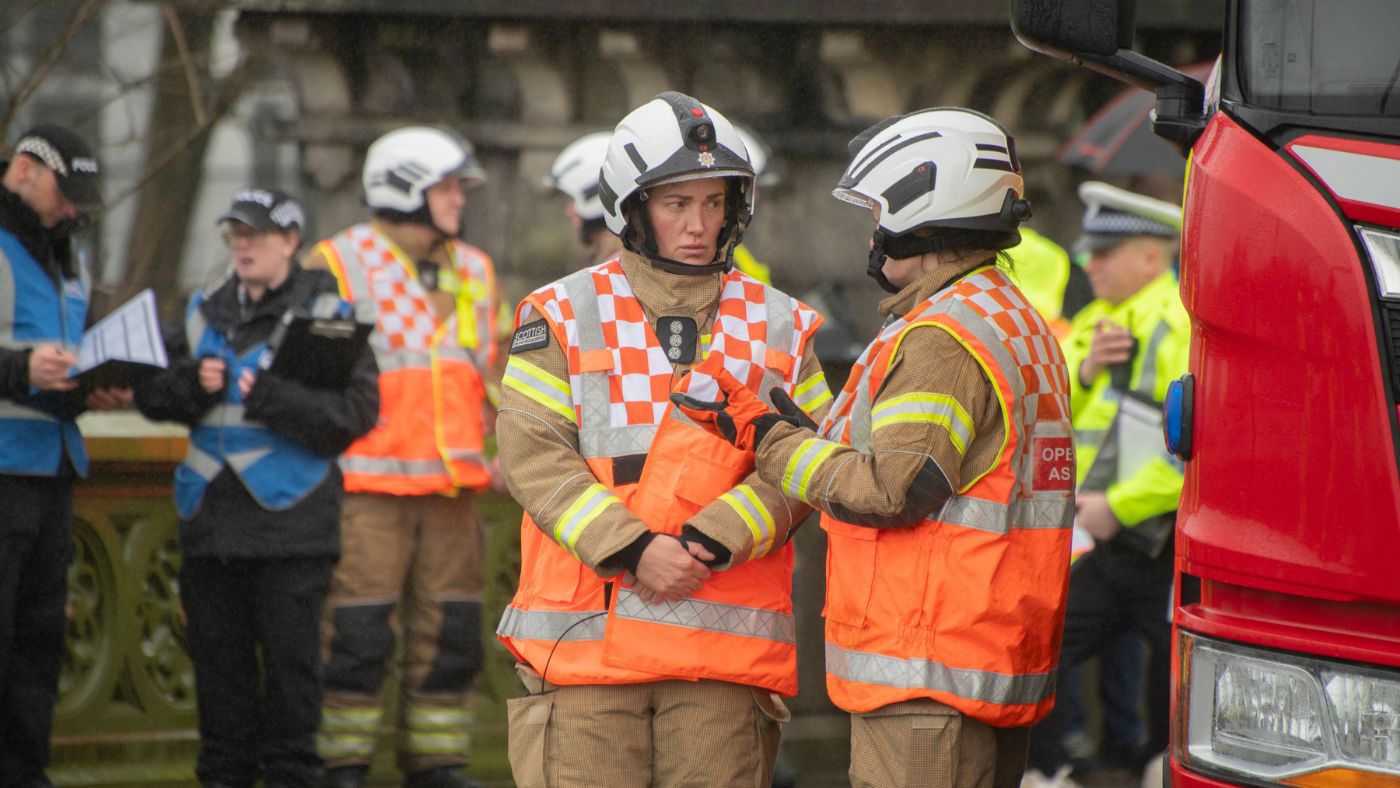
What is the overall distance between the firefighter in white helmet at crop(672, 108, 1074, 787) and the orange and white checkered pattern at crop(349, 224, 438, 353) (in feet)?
10.0

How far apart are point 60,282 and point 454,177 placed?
4.84ft

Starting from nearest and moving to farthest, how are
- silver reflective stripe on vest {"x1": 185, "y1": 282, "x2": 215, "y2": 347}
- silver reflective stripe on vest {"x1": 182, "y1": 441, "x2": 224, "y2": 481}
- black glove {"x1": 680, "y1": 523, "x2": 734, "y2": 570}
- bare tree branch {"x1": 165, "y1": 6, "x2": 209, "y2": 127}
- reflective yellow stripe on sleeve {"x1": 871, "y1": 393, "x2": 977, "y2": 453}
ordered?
1. reflective yellow stripe on sleeve {"x1": 871, "y1": 393, "x2": 977, "y2": 453}
2. black glove {"x1": 680, "y1": 523, "x2": 734, "y2": 570}
3. silver reflective stripe on vest {"x1": 182, "y1": 441, "x2": 224, "y2": 481}
4. silver reflective stripe on vest {"x1": 185, "y1": 282, "x2": 215, "y2": 347}
5. bare tree branch {"x1": 165, "y1": 6, "x2": 209, "y2": 127}

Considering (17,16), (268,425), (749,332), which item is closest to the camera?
(749,332)

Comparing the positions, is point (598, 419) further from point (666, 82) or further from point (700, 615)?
point (666, 82)

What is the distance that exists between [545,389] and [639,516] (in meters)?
0.33

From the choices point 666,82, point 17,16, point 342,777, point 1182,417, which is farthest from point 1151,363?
point 17,16

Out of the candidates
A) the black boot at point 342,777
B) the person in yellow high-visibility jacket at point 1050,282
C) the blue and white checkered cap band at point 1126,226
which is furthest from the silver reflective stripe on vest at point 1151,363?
the black boot at point 342,777

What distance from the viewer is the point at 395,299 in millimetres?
6523

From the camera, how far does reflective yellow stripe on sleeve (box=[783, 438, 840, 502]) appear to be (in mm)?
3561

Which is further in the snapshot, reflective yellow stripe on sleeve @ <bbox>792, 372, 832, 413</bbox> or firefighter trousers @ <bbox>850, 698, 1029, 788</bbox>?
reflective yellow stripe on sleeve @ <bbox>792, 372, 832, 413</bbox>

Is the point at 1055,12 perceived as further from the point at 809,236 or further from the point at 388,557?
the point at 809,236

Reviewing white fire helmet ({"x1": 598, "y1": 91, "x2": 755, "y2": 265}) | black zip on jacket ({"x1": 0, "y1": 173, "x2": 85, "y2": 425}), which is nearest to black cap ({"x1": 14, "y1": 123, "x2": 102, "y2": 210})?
black zip on jacket ({"x1": 0, "y1": 173, "x2": 85, "y2": 425})

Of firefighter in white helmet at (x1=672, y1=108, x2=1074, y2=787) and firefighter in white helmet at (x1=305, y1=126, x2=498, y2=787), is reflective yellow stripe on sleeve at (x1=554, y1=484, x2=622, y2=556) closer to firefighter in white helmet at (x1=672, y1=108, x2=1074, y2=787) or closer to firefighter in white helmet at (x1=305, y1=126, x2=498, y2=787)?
firefighter in white helmet at (x1=672, y1=108, x2=1074, y2=787)

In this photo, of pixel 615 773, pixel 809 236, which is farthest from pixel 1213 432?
pixel 809 236
